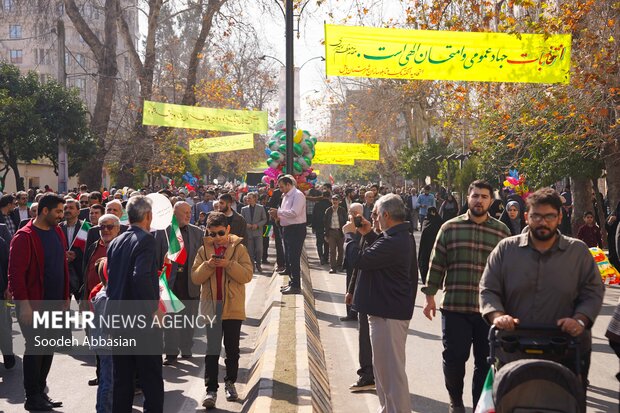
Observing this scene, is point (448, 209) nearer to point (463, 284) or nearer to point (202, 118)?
point (202, 118)

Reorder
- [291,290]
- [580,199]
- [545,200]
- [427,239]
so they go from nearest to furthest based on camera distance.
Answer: [545,200] → [291,290] → [427,239] → [580,199]

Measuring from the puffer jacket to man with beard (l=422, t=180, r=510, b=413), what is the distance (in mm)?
1714

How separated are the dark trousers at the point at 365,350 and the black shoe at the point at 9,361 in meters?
3.70

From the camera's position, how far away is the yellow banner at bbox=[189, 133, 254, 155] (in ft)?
106

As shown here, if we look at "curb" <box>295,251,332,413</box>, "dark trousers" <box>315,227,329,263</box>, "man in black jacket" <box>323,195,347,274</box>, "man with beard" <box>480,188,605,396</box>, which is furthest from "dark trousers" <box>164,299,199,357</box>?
"dark trousers" <box>315,227,329,263</box>

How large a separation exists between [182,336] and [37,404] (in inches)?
102

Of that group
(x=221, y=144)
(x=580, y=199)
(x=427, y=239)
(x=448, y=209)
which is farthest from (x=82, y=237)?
(x=221, y=144)

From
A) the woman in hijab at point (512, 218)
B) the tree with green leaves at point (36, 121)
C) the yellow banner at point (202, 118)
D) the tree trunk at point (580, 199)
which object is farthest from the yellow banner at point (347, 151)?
the woman in hijab at point (512, 218)

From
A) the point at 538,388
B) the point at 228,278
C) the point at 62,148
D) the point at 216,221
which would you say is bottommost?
the point at 538,388

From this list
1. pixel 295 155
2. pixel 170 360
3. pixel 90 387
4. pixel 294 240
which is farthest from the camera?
pixel 295 155

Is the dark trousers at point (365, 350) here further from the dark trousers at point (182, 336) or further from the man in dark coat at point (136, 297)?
the man in dark coat at point (136, 297)

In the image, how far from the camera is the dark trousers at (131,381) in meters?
6.08

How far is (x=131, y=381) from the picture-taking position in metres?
6.15

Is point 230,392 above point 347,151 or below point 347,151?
below
